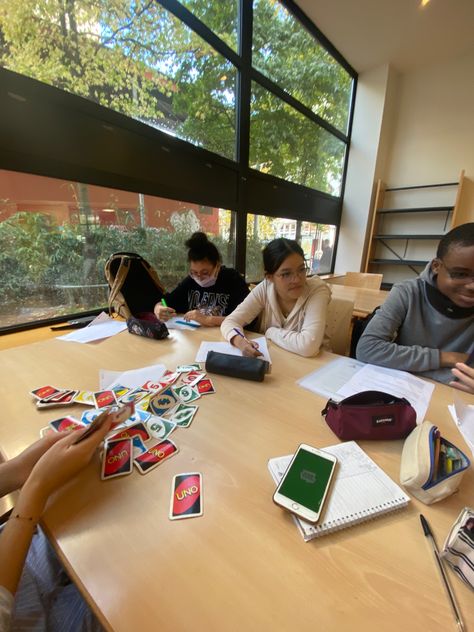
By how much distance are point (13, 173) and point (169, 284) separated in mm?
1230

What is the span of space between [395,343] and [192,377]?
0.89 meters

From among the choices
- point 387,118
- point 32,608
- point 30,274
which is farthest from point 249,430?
point 387,118

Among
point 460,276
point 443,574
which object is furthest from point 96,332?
point 460,276

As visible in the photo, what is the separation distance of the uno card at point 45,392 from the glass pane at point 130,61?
167 centimetres

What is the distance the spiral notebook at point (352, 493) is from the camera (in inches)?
19.5

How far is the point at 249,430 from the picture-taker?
0.75m

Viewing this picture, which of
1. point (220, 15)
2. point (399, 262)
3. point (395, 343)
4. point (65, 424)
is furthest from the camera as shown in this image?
point (399, 262)

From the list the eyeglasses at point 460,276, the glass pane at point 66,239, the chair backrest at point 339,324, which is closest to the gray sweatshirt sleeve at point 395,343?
the eyeglasses at point 460,276

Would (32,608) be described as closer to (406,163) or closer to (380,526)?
(380,526)

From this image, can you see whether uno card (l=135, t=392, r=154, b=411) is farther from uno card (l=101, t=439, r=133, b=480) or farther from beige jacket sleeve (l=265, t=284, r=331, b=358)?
beige jacket sleeve (l=265, t=284, r=331, b=358)

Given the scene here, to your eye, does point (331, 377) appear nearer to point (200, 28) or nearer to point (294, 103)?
point (200, 28)

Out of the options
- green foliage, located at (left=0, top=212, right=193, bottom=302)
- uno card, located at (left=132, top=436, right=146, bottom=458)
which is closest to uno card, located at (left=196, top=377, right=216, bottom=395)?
uno card, located at (left=132, top=436, right=146, bottom=458)

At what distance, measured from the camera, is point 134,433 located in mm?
723

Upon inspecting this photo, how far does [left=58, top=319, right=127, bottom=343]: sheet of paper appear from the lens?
1.39 m
